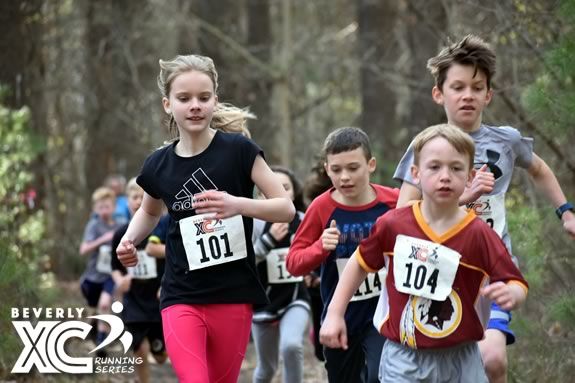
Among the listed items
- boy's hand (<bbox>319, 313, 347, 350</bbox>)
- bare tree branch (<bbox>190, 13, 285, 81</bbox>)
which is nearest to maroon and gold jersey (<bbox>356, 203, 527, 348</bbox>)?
boy's hand (<bbox>319, 313, 347, 350</bbox>)

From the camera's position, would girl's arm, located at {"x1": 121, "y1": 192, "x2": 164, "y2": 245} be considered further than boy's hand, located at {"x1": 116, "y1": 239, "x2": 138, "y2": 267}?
Yes

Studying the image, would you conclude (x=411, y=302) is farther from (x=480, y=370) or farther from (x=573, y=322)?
(x=573, y=322)

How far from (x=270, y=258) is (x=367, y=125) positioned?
10.5m

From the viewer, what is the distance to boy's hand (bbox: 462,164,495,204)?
188 inches

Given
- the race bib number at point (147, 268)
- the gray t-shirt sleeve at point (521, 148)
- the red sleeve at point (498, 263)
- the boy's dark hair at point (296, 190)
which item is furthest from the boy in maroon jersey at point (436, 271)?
the race bib number at point (147, 268)

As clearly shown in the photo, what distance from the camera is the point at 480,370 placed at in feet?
14.6

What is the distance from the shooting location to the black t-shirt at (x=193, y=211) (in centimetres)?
517

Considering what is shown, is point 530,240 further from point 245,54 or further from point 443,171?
point 245,54

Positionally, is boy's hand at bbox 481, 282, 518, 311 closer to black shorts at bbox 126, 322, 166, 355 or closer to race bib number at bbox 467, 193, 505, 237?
race bib number at bbox 467, 193, 505, 237

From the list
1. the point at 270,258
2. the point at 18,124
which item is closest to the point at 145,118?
the point at 18,124

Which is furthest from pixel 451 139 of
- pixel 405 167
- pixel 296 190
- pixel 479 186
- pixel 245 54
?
pixel 245 54

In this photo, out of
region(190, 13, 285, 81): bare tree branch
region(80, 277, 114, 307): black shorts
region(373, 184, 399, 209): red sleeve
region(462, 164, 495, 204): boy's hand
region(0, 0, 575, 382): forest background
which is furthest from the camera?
region(190, 13, 285, 81): bare tree branch

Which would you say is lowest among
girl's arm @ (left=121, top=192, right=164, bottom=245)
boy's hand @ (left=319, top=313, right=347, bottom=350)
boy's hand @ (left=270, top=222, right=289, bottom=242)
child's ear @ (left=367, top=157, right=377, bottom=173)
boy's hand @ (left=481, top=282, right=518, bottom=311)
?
boy's hand @ (left=319, top=313, right=347, bottom=350)

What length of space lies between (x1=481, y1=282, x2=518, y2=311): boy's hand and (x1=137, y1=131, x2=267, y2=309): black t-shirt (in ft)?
5.12
